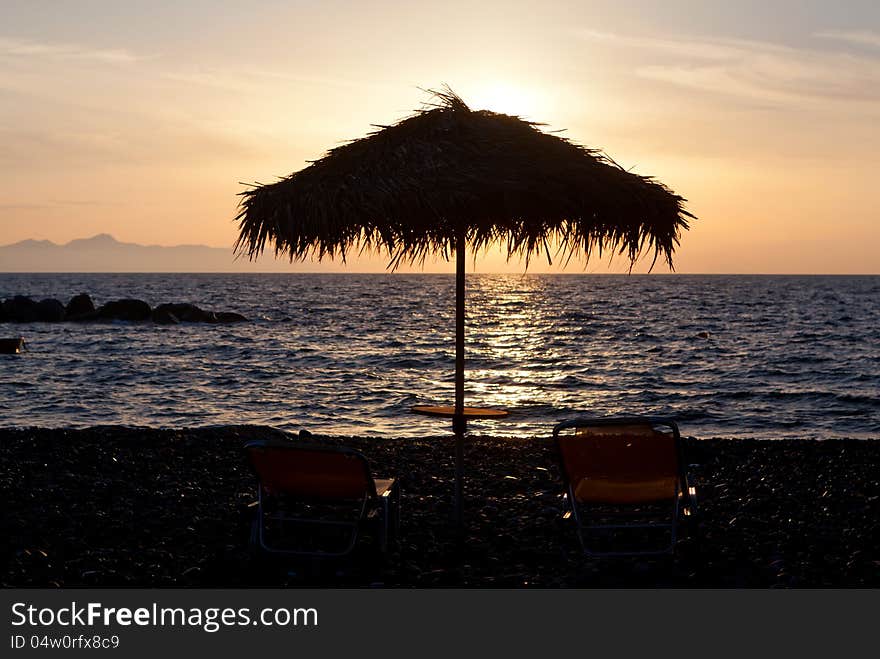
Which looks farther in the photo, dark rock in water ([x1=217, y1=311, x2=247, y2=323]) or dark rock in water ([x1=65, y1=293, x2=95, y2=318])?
dark rock in water ([x1=217, y1=311, x2=247, y2=323])

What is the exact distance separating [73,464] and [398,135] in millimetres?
5206

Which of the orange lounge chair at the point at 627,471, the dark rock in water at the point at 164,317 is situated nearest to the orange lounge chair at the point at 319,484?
the orange lounge chair at the point at 627,471

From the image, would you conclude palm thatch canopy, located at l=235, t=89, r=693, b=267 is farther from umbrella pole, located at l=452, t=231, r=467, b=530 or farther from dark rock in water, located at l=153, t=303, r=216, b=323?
dark rock in water, located at l=153, t=303, r=216, b=323

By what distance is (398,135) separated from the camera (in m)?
6.19

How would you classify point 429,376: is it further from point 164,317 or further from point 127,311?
point 127,311

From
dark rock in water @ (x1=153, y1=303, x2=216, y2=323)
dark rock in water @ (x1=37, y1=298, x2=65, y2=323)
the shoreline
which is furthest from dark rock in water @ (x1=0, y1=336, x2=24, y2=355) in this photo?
the shoreline

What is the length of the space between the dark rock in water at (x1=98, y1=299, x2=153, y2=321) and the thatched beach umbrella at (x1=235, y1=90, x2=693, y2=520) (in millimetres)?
44615

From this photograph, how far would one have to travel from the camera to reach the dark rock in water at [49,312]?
48.9m

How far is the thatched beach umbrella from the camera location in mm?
5730

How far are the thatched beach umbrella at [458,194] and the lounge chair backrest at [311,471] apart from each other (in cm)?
91

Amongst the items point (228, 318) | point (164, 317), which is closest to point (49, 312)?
point (164, 317)

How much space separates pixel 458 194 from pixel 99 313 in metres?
47.9
